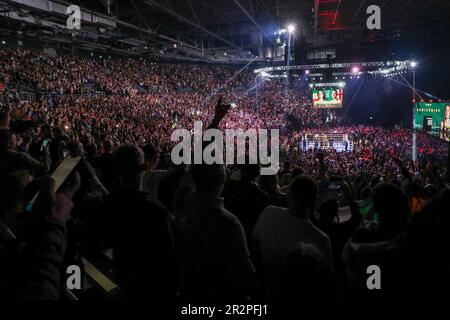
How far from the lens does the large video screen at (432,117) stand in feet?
71.1

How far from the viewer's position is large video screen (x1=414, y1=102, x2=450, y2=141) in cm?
2167

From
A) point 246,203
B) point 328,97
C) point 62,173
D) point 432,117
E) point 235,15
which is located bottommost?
point 246,203

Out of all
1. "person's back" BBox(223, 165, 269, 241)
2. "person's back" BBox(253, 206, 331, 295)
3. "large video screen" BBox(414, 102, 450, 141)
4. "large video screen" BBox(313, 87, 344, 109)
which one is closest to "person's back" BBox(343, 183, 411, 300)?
"person's back" BBox(253, 206, 331, 295)

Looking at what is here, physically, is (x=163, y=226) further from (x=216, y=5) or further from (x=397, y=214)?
(x=216, y=5)

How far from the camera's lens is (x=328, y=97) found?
27.5 metres

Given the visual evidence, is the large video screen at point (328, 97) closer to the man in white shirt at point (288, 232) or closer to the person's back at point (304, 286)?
the man in white shirt at point (288, 232)

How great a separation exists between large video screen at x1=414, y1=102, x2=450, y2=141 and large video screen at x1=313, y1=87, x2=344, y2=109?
5.36 m

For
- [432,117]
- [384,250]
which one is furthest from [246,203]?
[432,117]

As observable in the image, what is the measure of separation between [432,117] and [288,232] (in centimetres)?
2520

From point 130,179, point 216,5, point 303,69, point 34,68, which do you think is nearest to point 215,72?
point 303,69

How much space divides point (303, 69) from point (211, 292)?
2412 centimetres

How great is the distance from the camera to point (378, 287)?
1.58m

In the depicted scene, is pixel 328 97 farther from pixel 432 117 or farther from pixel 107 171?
pixel 107 171

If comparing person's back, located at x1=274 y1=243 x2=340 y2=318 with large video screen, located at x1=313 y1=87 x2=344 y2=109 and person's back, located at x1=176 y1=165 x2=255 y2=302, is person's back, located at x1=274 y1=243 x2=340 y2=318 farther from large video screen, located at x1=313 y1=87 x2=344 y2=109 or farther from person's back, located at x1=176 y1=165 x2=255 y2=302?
large video screen, located at x1=313 y1=87 x2=344 y2=109
